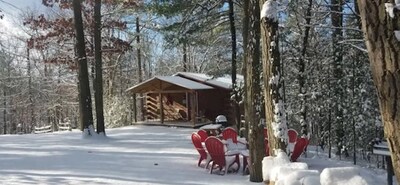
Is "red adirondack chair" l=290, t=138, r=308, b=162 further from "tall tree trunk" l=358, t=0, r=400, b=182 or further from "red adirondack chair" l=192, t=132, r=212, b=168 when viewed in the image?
"tall tree trunk" l=358, t=0, r=400, b=182

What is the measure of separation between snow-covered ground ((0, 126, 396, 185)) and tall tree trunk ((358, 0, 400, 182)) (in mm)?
3448

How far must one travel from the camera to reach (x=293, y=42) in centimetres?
1356

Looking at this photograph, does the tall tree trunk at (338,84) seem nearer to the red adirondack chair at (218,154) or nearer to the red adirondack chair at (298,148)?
the red adirondack chair at (298,148)

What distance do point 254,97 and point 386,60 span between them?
17.0 ft

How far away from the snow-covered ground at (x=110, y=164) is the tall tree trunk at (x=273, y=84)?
1.18 meters

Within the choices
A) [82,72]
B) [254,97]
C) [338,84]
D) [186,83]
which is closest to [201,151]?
[254,97]

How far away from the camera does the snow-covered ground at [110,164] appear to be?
7.09 meters

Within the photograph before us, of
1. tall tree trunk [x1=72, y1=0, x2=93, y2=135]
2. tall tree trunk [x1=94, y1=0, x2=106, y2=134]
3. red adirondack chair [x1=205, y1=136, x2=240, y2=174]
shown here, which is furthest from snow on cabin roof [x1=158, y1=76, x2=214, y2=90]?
red adirondack chair [x1=205, y1=136, x2=240, y2=174]

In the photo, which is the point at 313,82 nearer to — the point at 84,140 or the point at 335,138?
the point at 335,138

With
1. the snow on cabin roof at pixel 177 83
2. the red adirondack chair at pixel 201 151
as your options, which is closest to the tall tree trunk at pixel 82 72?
the red adirondack chair at pixel 201 151

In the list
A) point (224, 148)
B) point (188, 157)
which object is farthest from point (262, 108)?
point (188, 157)

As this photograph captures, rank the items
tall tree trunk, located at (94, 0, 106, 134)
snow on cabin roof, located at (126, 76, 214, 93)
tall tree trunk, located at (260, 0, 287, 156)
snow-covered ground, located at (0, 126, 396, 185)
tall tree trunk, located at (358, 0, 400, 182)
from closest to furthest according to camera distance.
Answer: tall tree trunk, located at (358, 0, 400, 182) → tall tree trunk, located at (260, 0, 287, 156) → snow-covered ground, located at (0, 126, 396, 185) → tall tree trunk, located at (94, 0, 106, 134) → snow on cabin roof, located at (126, 76, 214, 93)

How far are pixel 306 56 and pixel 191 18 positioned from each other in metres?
3.90

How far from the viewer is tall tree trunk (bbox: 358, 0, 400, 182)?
69.8 inches
